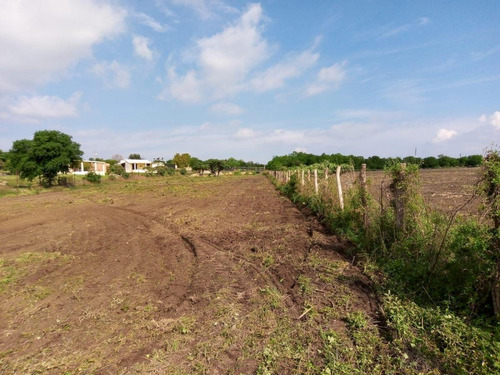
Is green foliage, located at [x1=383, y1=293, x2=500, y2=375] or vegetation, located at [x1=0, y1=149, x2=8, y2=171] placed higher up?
vegetation, located at [x1=0, y1=149, x2=8, y2=171]

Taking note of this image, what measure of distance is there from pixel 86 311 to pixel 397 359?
381cm

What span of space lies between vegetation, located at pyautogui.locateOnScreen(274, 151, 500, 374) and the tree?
31301 mm

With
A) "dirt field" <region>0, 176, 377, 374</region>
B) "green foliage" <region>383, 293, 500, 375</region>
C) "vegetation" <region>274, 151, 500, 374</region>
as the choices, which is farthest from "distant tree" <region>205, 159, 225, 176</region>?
"green foliage" <region>383, 293, 500, 375</region>

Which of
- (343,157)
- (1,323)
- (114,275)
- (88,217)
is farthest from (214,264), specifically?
(343,157)

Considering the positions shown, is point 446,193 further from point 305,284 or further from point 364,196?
point 305,284

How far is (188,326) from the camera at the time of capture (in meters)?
3.50

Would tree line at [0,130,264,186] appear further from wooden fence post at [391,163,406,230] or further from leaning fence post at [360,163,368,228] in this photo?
wooden fence post at [391,163,406,230]

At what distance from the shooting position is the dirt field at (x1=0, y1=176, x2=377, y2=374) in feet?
9.73

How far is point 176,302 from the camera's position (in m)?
4.16

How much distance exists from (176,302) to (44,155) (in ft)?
100

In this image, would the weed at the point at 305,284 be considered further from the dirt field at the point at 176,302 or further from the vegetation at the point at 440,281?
the vegetation at the point at 440,281

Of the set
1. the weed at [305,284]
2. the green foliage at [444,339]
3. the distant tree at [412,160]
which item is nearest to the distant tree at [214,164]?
the distant tree at [412,160]

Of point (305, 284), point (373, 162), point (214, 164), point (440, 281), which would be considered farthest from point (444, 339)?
point (373, 162)

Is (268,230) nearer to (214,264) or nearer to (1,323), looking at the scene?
(214,264)
